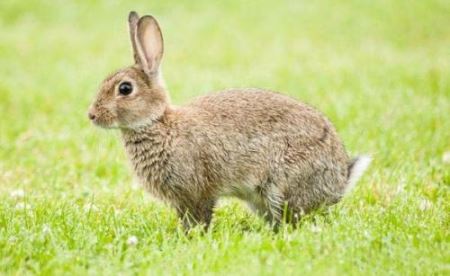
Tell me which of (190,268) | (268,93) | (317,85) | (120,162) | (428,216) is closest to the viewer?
(190,268)

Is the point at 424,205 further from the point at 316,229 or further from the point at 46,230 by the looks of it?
the point at 46,230

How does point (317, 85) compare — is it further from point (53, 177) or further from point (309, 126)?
point (309, 126)

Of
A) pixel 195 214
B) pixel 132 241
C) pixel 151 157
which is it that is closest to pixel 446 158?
pixel 195 214

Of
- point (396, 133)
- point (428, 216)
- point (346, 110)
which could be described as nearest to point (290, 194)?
point (428, 216)

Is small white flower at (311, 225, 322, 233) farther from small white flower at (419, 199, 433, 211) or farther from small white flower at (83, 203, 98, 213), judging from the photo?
small white flower at (83, 203, 98, 213)

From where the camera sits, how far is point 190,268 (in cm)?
448

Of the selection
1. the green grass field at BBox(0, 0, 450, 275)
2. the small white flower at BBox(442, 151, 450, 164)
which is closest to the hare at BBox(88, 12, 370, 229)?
the green grass field at BBox(0, 0, 450, 275)

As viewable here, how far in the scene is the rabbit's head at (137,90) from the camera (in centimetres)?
556

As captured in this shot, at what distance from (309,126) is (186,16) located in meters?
12.9

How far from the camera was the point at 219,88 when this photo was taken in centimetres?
1101

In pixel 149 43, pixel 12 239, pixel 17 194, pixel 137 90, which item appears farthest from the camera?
pixel 17 194

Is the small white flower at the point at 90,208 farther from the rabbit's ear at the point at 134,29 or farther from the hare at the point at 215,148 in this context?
the rabbit's ear at the point at 134,29

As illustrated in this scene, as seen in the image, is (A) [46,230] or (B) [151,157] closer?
(A) [46,230]

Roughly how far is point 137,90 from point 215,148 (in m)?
0.68
